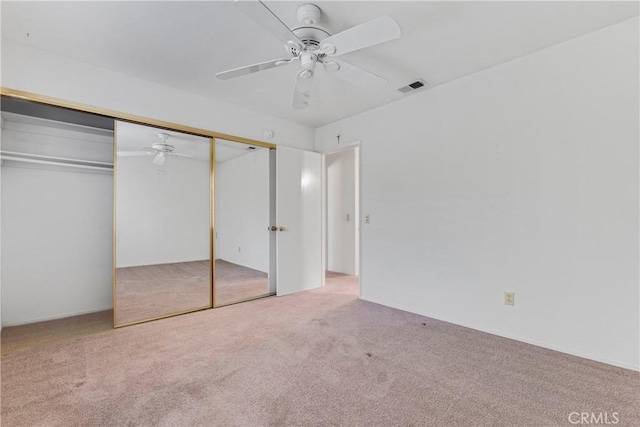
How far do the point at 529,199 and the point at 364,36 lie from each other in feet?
6.49

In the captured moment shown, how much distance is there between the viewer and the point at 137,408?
1.63 m

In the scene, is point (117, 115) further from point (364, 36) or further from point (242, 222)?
point (364, 36)

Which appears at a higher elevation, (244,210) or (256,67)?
→ (256,67)

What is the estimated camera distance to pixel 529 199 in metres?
2.48

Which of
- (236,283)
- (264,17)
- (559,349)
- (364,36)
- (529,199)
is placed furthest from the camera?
(236,283)

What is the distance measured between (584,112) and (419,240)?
5.76ft

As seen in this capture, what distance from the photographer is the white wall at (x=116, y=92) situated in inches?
92.6

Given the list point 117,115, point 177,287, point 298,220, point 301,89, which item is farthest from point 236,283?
point 301,89

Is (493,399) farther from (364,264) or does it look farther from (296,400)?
(364,264)

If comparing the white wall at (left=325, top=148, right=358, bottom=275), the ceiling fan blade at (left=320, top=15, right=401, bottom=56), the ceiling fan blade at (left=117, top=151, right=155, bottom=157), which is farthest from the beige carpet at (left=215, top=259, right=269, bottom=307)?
the ceiling fan blade at (left=320, top=15, right=401, bottom=56)

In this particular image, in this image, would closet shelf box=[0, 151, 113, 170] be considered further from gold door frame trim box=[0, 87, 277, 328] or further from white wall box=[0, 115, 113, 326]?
gold door frame trim box=[0, 87, 277, 328]

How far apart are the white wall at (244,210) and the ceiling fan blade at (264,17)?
6.88 feet

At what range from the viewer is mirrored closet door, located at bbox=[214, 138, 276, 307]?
3.60 meters

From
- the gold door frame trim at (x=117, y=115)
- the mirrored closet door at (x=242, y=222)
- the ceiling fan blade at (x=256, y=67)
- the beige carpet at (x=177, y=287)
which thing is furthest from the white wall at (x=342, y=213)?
the ceiling fan blade at (x=256, y=67)
